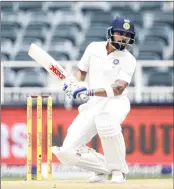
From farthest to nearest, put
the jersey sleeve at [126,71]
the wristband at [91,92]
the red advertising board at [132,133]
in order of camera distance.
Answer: the red advertising board at [132,133] < the jersey sleeve at [126,71] < the wristband at [91,92]

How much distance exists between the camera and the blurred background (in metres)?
11.3

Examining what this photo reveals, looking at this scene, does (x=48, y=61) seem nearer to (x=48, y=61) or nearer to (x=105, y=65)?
(x=48, y=61)

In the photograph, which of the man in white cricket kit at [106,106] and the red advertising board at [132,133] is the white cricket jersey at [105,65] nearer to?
the man in white cricket kit at [106,106]

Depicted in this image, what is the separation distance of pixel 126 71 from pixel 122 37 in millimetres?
276

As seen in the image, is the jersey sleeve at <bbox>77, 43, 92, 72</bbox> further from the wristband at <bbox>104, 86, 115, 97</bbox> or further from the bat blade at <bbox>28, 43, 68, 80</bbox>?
the wristband at <bbox>104, 86, 115, 97</bbox>

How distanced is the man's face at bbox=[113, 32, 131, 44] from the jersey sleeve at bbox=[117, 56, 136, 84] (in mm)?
177

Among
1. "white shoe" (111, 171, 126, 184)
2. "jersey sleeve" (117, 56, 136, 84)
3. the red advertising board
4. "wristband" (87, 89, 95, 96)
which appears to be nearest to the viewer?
"wristband" (87, 89, 95, 96)

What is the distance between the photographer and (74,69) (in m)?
12.1

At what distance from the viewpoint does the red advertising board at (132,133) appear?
11.3m

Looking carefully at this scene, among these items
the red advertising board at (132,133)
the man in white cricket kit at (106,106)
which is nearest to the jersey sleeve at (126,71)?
the man in white cricket kit at (106,106)

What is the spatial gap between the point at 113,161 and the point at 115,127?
318 millimetres

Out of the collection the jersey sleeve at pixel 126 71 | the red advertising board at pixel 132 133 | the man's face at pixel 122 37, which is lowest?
the red advertising board at pixel 132 133

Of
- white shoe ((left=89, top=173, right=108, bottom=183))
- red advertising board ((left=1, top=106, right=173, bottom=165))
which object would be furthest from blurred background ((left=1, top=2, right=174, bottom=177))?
white shoe ((left=89, top=173, right=108, bottom=183))

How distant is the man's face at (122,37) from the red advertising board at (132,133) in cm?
381
